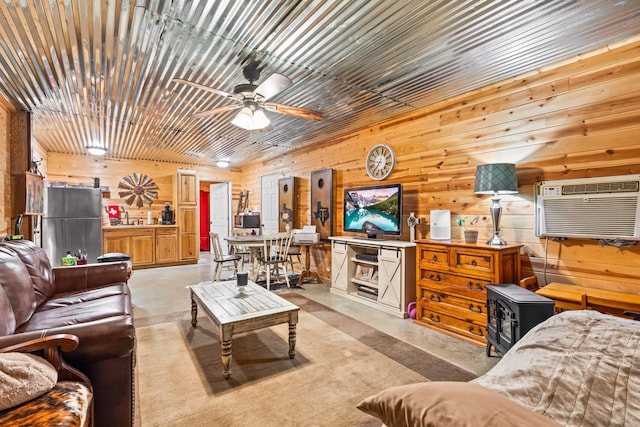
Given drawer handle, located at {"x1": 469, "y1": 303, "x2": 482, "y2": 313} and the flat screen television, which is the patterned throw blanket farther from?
the flat screen television

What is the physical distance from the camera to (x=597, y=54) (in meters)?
2.45

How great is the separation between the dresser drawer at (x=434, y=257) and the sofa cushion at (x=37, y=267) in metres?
3.55

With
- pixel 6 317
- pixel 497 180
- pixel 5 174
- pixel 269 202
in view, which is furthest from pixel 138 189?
pixel 497 180

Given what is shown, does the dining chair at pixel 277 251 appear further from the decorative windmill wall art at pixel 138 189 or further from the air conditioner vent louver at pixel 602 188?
the decorative windmill wall art at pixel 138 189

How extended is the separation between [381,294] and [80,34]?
3836 mm

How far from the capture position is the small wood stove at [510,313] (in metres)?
2.17

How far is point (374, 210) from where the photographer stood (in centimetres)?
428

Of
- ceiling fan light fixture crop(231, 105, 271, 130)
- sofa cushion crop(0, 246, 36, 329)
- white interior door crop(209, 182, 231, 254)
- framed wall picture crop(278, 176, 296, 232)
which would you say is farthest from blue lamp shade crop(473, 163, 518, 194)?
white interior door crop(209, 182, 231, 254)

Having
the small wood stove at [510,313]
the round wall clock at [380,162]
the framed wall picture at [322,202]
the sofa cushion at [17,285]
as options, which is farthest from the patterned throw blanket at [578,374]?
the framed wall picture at [322,202]

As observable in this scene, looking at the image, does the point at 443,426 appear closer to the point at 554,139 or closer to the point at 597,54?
the point at 554,139

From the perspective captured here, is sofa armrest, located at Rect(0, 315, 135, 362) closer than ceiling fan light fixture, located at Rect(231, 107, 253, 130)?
Yes

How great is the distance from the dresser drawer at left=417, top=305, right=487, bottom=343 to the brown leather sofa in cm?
274

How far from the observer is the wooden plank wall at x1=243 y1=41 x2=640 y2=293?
236 cm

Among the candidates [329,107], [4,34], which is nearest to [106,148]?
[4,34]
